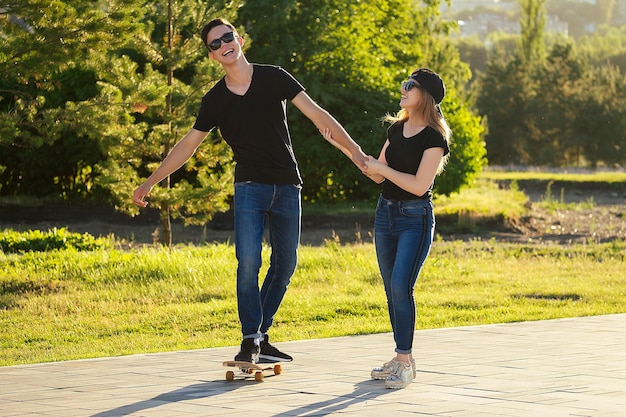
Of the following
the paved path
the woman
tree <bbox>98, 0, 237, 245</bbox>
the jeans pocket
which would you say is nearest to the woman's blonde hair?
the woman

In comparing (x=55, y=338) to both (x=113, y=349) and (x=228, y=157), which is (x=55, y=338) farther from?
(x=228, y=157)

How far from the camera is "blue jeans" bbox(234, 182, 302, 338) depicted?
25.0ft

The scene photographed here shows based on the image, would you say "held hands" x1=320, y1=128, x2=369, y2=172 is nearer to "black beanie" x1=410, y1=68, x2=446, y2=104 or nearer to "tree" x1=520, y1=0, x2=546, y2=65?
"black beanie" x1=410, y1=68, x2=446, y2=104

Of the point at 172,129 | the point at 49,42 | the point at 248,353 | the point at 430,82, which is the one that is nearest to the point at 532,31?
the point at 172,129

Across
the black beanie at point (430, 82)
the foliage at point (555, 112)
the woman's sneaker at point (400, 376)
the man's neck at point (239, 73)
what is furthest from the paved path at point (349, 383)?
the foliage at point (555, 112)

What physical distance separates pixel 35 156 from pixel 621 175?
3150 centimetres

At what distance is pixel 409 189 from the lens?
738 cm

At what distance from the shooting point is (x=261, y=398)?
22.0 feet

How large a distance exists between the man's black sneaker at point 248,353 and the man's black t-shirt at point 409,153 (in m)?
1.19

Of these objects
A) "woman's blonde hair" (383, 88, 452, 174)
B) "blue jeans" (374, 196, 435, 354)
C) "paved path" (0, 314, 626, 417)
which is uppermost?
"woman's blonde hair" (383, 88, 452, 174)

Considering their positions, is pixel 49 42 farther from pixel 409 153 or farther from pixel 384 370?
pixel 384 370

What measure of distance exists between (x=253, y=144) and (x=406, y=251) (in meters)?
1.11

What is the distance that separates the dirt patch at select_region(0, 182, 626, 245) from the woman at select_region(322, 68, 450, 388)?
1653 centimetres

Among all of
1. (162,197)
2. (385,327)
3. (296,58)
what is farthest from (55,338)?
(296,58)
